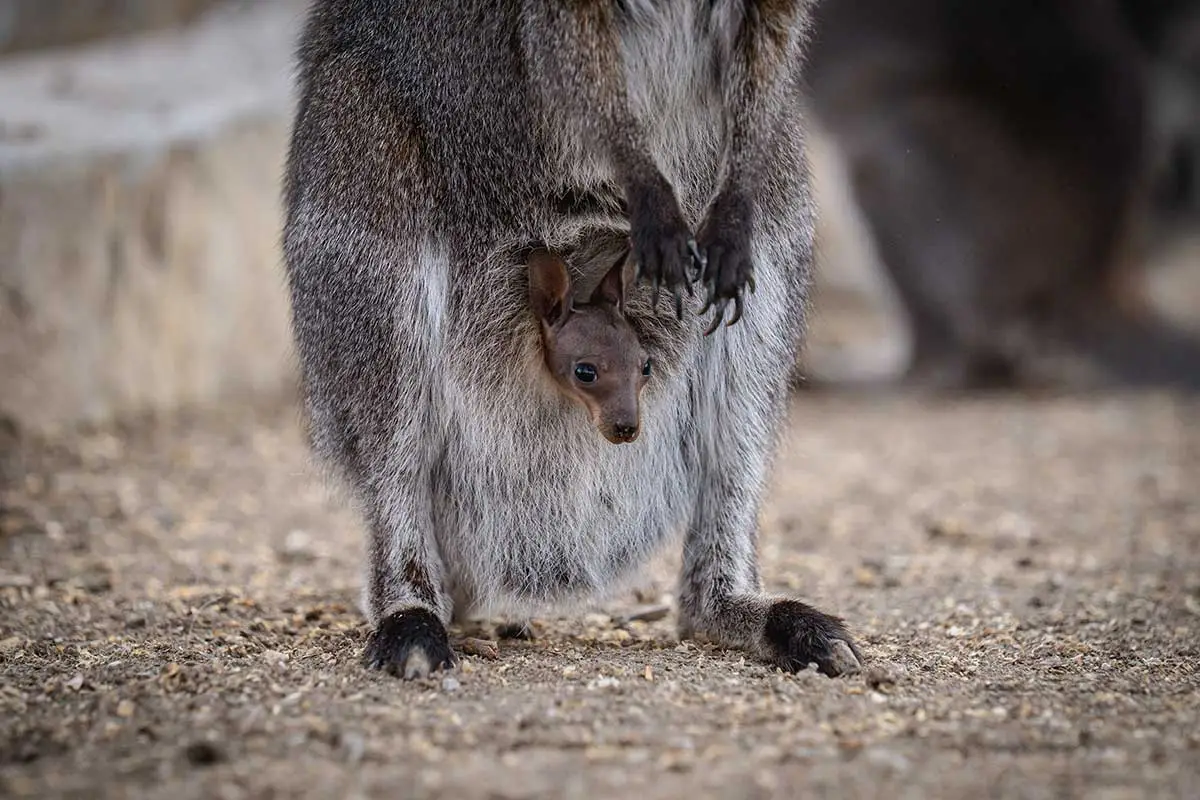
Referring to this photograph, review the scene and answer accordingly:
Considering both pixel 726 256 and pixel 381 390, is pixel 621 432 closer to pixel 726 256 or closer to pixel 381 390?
pixel 726 256

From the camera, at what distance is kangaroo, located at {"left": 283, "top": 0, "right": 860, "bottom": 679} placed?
374cm

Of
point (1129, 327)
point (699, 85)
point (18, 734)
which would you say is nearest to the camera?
point (18, 734)

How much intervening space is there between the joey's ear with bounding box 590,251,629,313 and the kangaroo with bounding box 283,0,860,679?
60mm

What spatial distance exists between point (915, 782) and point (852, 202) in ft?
22.0

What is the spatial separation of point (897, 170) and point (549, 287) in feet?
17.6

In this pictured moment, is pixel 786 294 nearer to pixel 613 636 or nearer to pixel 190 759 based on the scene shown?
pixel 613 636

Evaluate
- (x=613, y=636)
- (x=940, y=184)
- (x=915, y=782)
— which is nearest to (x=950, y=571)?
(x=613, y=636)

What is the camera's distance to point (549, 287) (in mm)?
3834

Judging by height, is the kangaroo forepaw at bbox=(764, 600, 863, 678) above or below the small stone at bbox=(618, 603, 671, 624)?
above

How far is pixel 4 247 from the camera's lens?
19.1ft

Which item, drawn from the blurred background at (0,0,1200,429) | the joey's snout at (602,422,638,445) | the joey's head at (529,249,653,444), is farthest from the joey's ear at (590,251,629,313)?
the blurred background at (0,0,1200,429)

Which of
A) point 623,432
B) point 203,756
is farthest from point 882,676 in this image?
point 203,756

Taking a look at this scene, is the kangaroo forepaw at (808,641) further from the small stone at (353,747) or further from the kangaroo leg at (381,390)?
the small stone at (353,747)

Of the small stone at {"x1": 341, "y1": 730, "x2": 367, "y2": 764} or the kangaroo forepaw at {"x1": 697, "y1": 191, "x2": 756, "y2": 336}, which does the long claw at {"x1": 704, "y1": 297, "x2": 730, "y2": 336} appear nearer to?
the kangaroo forepaw at {"x1": 697, "y1": 191, "x2": 756, "y2": 336}
